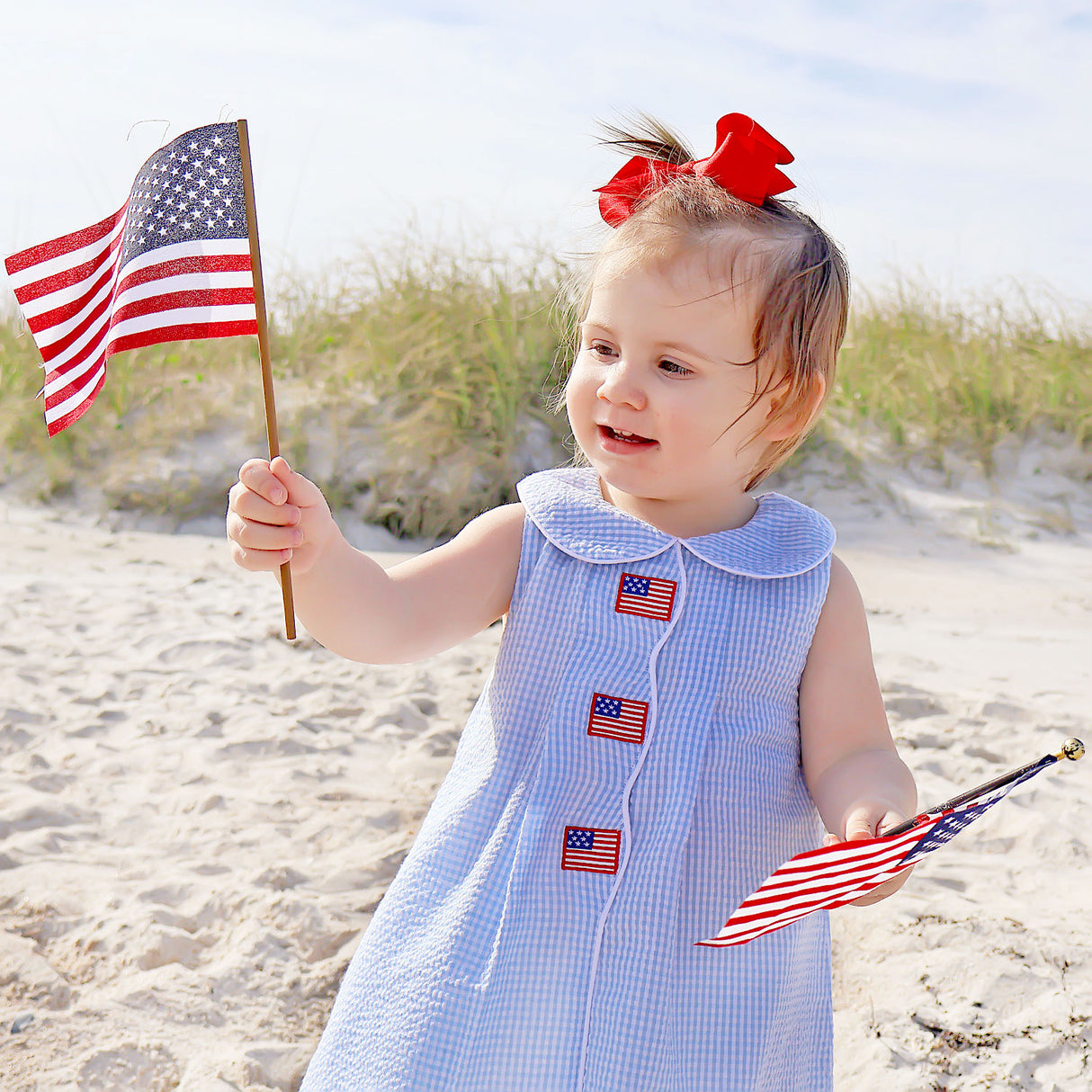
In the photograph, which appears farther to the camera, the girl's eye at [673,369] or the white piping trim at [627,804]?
the girl's eye at [673,369]

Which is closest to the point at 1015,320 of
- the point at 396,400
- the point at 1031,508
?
Answer: the point at 1031,508

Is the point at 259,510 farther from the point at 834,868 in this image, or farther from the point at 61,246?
A: the point at 834,868

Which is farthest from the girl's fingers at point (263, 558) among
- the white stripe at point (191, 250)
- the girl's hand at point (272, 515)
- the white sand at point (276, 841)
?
the white sand at point (276, 841)

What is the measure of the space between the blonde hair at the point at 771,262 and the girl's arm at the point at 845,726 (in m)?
0.28

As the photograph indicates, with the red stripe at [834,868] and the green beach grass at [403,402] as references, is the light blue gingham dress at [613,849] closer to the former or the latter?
the red stripe at [834,868]

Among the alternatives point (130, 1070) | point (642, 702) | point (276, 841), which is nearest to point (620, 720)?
point (642, 702)

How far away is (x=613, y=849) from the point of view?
1500mm

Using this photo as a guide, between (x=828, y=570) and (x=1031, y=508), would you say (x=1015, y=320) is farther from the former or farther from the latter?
(x=828, y=570)

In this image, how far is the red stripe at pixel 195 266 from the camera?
1.50 meters

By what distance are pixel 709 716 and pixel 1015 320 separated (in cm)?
752

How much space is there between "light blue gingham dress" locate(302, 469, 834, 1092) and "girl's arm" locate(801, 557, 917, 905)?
0.09 feet

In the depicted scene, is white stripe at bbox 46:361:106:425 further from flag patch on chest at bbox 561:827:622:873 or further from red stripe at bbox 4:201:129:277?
flag patch on chest at bbox 561:827:622:873

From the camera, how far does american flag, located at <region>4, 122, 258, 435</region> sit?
1.49 metres

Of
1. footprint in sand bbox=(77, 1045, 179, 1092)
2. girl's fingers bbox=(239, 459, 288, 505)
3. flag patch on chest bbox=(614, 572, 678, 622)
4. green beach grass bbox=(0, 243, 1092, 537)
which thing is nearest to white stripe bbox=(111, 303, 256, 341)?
girl's fingers bbox=(239, 459, 288, 505)
